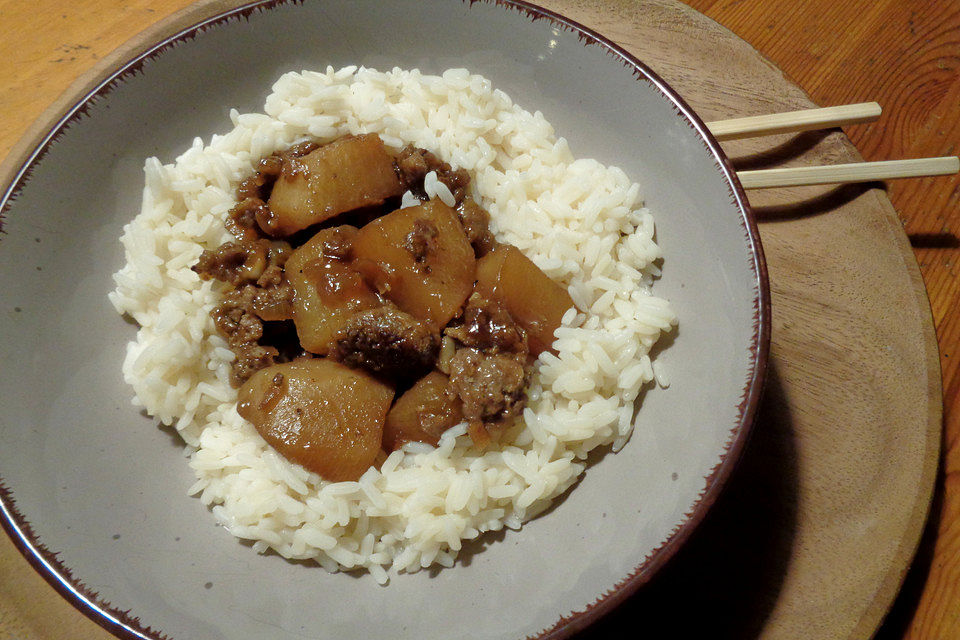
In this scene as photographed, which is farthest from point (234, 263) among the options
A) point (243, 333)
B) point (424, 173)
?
point (424, 173)

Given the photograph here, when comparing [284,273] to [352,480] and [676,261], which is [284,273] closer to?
[352,480]

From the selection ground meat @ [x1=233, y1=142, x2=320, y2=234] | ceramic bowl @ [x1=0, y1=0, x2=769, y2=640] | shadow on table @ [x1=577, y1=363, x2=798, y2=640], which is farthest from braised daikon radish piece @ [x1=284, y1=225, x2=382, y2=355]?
shadow on table @ [x1=577, y1=363, x2=798, y2=640]

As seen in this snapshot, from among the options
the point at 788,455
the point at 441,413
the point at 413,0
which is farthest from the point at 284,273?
the point at 788,455

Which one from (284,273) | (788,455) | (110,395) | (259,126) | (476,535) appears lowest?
(788,455)

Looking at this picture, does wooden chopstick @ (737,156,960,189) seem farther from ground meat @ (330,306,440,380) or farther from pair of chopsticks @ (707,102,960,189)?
ground meat @ (330,306,440,380)

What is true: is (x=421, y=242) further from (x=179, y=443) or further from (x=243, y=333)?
(x=179, y=443)

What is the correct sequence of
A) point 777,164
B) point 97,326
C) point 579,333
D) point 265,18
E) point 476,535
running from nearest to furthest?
point 476,535 → point 579,333 → point 97,326 → point 265,18 → point 777,164
